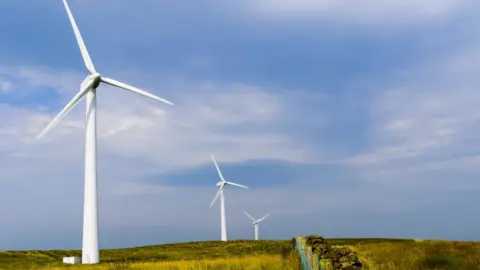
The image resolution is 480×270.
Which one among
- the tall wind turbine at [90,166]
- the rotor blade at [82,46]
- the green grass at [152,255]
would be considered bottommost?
the green grass at [152,255]

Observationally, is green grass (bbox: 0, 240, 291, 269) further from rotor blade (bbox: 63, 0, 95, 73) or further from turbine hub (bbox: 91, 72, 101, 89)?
rotor blade (bbox: 63, 0, 95, 73)

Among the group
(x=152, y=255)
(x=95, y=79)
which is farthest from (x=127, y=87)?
(x=152, y=255)

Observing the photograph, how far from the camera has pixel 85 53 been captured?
188 feet

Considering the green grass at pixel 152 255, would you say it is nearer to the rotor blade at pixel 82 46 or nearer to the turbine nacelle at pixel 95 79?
the turbine nacelle at pixel 95 79

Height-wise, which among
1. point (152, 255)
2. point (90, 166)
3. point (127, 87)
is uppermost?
point (127, 87)

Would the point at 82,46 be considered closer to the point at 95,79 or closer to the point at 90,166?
the point at 95,79

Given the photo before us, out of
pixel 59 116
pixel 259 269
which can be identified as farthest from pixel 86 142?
pixel 259 269

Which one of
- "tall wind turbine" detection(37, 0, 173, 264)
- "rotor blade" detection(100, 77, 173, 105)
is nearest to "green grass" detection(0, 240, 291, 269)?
"tall wind turbine" detection(37, 0, 173, 264)

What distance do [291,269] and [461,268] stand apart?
262 inches

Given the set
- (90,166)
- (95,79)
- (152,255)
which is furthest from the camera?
(152,255)

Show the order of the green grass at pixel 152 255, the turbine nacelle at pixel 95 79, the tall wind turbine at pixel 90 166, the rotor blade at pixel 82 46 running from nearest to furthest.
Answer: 1. the green grass at pixel 152 255
2. the tall wind turbine at pixel 90 166
3. the turbine nacelle at pixel 95 79
4. the rotor blade at pixel 82 46

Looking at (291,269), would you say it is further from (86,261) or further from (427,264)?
(86,261)

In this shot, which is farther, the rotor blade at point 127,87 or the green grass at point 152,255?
the rotor blade at point 127,87

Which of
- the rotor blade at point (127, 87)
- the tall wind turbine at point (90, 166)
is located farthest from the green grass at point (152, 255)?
the rotor blade at point (127, 87)
